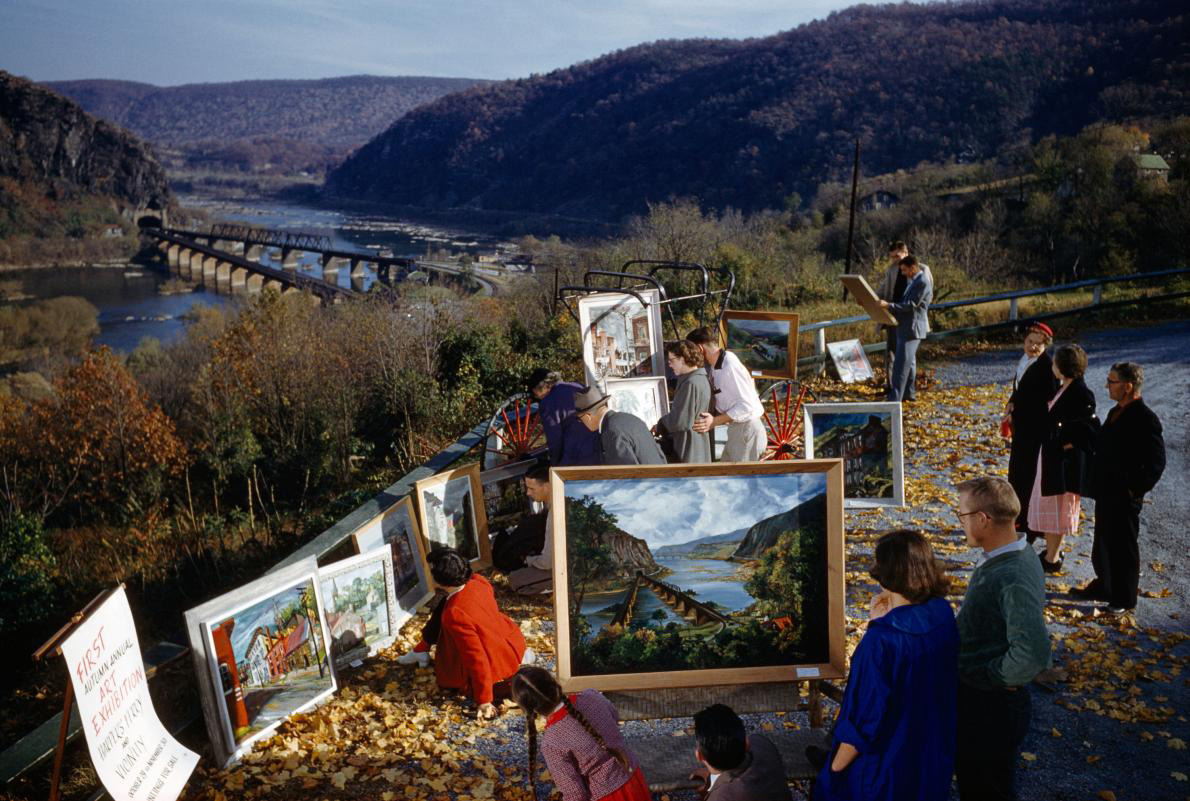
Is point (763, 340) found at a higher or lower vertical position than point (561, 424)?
higher

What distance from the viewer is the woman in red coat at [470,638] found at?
206 inches

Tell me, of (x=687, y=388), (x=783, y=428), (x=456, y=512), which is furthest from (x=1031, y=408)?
(x=456, y=512)

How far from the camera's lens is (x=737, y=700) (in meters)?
4.46

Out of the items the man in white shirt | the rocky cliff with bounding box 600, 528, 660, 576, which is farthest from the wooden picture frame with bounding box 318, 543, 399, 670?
the man in white shirt

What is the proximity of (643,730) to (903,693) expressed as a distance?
2.28 meters

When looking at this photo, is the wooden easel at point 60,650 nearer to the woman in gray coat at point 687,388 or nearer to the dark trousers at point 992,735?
the dark trousers at point 992,735

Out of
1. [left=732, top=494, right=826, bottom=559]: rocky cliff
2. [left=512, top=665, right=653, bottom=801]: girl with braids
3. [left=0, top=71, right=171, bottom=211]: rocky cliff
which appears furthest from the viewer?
[left=0, top=71, right=171, bottom=211]: rocky cliff

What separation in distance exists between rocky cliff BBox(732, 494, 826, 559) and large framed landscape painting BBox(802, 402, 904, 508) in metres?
3.46

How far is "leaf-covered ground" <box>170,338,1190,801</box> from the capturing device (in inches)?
180

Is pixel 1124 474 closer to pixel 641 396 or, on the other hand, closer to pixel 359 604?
pixel 641 396

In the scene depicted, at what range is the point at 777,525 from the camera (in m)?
4.40

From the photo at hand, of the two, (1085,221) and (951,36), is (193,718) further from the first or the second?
(951,36)

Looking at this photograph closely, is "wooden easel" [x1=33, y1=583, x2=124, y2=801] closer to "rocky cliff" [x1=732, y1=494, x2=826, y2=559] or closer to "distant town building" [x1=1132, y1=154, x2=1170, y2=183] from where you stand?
"rocky cliff" [x1=732, y1=494, x2=826, y2=559]

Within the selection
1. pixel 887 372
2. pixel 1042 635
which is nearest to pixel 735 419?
pixel 1042 635
